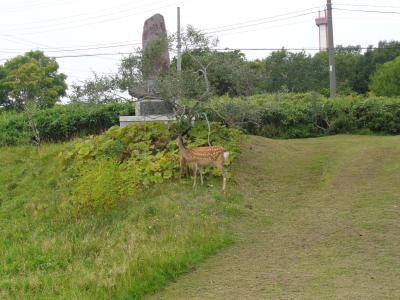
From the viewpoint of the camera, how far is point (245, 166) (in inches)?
434

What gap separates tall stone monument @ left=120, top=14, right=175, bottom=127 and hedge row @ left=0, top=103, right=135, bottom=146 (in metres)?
2.55

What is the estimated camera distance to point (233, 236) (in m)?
7.68

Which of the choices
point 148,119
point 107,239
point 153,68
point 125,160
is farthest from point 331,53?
point 107,239

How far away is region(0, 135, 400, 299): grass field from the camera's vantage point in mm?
5914

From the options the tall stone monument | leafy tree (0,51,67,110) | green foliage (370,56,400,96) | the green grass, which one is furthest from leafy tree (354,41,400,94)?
the green grass

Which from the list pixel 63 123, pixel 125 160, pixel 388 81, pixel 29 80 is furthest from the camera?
pixel 29 80

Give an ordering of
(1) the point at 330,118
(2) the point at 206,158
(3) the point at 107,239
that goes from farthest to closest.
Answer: (1) the point at 330,118, (2) the point at 206,158, (3) the point at 107,239

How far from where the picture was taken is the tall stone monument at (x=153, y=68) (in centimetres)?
1178

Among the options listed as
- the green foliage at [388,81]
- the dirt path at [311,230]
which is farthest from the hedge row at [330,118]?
the green foliage at [388,81]

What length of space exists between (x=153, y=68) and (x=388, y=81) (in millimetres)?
31556

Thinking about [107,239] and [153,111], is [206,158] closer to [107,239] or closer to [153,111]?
[107,239]

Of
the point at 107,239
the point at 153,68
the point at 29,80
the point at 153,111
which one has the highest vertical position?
the point at 29,80

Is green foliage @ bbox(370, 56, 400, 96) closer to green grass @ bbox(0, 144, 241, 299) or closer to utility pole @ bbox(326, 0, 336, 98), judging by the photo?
utility pole @ bbox(326, 0, 336, 98)

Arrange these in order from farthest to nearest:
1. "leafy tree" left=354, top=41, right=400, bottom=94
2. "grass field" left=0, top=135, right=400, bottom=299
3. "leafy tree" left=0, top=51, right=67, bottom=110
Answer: "leafy tree" left=354, top=41, right=400, bottom=94 < "leafy tree" left=0, top=51, right=67, bottom=110 < "grass field" left=0, top=135, right=400, bottom=299
